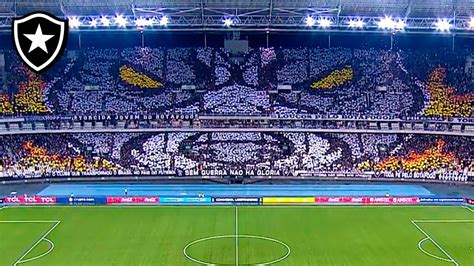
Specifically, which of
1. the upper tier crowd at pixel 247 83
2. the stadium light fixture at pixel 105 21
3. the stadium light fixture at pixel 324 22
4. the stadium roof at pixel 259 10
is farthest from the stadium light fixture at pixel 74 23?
the stadium light fixture at pixel 324 22

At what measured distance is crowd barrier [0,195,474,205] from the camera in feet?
134

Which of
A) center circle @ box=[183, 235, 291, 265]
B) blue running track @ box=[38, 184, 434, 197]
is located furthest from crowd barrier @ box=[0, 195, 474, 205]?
center circle @ box=[183, 235, 291, 265]

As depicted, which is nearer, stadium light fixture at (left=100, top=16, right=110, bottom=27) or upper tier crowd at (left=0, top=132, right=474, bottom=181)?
stadium light fixture at (left=100, top=16, right=110, bottom=27)

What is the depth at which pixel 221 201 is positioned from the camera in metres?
40.9

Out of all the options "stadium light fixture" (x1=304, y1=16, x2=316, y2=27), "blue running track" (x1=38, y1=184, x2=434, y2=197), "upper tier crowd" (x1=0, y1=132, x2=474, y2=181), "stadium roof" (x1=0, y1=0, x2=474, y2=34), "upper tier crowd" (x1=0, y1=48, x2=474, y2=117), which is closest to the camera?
"stadium roof" (x1=0, y1=0, x2=474, y2=34)

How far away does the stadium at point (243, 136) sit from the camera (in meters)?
33.2

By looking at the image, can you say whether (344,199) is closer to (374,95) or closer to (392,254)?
(392,254)

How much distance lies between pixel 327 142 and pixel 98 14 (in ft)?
75.7

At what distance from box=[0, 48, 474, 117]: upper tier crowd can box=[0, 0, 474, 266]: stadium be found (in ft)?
0.57

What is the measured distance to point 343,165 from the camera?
4925cm

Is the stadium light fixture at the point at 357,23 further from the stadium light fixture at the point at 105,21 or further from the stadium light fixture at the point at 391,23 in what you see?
the stadium light fixture at the point at 105,21

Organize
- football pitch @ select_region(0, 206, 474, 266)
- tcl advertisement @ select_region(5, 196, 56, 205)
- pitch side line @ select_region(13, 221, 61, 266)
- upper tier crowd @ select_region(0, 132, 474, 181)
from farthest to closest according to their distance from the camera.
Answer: upper tier crowd @ select_region(0, 132, 474, 181) < tcl advertisement @ select_region(5, 196, 56, 205) < football pitch @ select_region(0, 206, 474, 266) < pitch side line @ select_region(13, 221, 61, 266)

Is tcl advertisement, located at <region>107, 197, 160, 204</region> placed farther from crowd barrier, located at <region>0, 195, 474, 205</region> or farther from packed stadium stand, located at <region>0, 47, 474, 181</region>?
packed stadium stand, located at <region>0, 47, 474, 181</region>

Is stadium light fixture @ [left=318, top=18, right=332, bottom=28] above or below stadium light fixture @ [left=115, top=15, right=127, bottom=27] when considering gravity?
below
